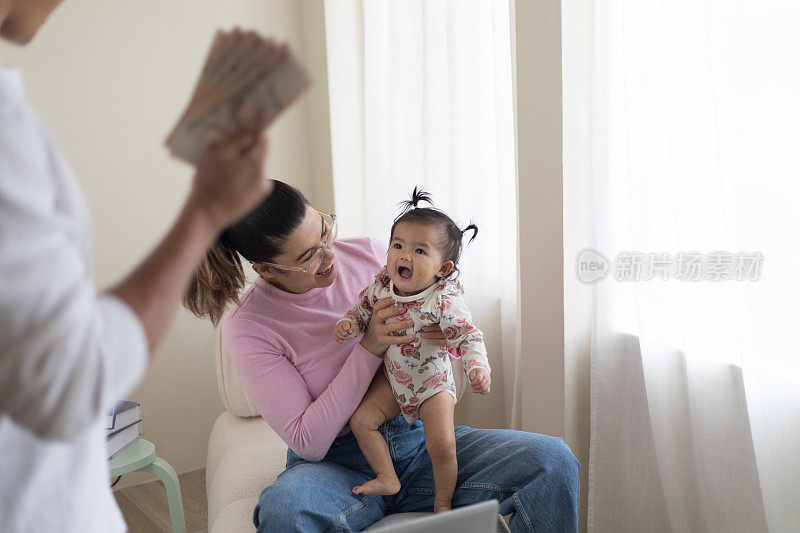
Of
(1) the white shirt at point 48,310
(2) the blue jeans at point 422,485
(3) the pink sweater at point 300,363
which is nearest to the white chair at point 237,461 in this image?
(2) the blue jeans at point 422,485

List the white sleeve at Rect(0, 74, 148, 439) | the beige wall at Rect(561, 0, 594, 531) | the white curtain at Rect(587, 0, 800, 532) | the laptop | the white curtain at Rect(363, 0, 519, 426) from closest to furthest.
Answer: the white sleeve at Rect(0, 74, 148, 439), the laptop, the white curtain at Rect(587, 0, 800, 532), the beige wall at Rect(561, 0, 594, 531), the white curtain at Rect(363, 0, 519, 426)

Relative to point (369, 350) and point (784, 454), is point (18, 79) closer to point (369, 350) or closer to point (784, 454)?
point (369, 350)

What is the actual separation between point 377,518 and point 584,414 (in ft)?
2.43

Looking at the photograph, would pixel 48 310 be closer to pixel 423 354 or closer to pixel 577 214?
pixel 423 354

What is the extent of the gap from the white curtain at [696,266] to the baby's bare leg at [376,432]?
1.95 feet

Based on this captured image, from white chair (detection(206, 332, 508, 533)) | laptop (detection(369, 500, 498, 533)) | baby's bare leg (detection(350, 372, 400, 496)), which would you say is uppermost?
laptop (detection(369, 500, 498, 533))

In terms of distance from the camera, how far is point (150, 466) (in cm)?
206

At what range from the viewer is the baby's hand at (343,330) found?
156 centimetres

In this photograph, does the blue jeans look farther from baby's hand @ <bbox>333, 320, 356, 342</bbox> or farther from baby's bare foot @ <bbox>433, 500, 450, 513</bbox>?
baby's hand @ <bbox>333, 320, 356, 342</bbox>

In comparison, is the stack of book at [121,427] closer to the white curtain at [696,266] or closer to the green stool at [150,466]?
the green stool at [150,466]

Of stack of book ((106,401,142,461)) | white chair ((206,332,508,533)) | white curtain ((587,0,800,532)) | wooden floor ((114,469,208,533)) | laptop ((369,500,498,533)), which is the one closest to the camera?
laptop ((369,500,498,533))

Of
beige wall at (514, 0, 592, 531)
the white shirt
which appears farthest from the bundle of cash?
beige wall at (514, 0, 592, 531)

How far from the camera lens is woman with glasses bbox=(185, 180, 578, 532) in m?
1.40

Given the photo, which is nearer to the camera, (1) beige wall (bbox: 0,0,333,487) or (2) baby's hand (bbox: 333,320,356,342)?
(2) baby's hand (bbox: 333,320,356,342)
